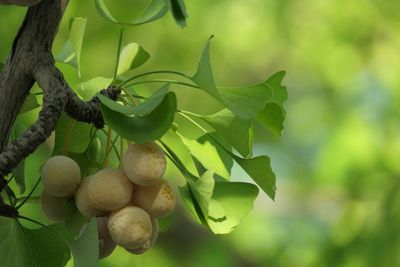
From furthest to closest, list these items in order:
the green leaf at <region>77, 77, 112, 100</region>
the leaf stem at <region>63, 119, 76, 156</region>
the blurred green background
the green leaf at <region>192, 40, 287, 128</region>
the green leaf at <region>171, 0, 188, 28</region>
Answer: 1. the blurred green background
2. the green leaf at <region>77, 77, 112, 100</region>
3. the leaf stem at <region>63, 119, 76, 156</region>
4. the green leaf at <region>192, 40, 287, 128</region>
5. the green leaf at <region>171, 0, 188, 28</region>

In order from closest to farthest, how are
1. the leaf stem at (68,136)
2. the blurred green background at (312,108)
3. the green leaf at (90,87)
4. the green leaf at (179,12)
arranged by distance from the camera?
the green leaf at (179,12) → the leaf stem at (68,136) → the green leaf at (90,87) → the blurred green background at (312,108)

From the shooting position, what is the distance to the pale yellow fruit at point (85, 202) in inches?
33.5

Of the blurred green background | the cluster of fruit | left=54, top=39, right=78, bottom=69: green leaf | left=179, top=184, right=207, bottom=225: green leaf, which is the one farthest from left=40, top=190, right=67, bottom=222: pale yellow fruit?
the blurred green background

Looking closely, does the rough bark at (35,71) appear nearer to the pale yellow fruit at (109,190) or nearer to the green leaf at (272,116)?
the pale yellow fruit at (109,190)

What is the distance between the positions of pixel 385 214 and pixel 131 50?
166cm

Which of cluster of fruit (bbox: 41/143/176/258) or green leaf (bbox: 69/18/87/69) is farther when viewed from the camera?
green leaf (bbox: 69/18/87/69)

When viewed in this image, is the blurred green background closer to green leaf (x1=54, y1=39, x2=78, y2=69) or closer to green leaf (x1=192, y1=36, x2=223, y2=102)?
green leaf (x1=54, y1=39, x2=78, y2=69)

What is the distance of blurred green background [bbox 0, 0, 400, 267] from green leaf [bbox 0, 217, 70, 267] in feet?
5.17

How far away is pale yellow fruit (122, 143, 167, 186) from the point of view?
82 cm

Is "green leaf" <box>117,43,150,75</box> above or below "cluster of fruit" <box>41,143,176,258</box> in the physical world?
above

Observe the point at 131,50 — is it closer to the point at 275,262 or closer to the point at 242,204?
the point at 242,204

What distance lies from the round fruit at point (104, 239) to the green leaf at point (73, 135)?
10 centimetres

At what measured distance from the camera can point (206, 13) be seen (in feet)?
10.1

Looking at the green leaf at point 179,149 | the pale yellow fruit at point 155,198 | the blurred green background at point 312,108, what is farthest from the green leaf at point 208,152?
the blurred green background at point 312,108
